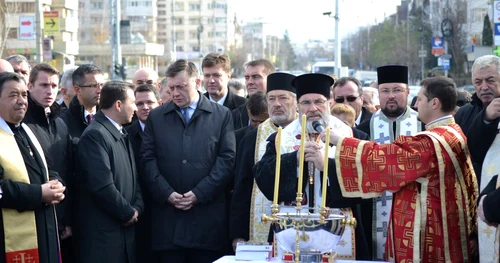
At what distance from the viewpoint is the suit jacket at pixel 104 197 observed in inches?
265

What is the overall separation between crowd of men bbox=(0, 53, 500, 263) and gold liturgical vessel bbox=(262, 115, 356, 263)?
324 millimetres

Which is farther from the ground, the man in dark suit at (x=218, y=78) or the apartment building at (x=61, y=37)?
the apartment building at (x=61, y=37)

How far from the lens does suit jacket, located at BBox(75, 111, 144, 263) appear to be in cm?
674

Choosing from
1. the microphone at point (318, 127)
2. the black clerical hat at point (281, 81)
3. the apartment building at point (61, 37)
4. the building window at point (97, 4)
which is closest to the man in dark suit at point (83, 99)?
the black clerical hat at point (281, 81)

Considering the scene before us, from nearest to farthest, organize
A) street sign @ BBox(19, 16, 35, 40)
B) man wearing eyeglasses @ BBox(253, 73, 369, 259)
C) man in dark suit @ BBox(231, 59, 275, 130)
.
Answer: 1. man wearing eyeglasses @ BBox(253, 73, 369, 259)
2. man in dark suit @ BBox(231, 59, 275, 130)
3. street sign @ BBox(19, 16, 35, 40)

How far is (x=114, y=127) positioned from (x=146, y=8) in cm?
10160

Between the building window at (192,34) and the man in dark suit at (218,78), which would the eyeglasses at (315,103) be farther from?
the building window at (192,34)

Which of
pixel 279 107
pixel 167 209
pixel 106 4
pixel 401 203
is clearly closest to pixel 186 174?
pixel 167 209

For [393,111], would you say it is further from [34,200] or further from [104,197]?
[34,200]

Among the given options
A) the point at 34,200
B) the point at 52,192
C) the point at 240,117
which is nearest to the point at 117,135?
the point at 52,192

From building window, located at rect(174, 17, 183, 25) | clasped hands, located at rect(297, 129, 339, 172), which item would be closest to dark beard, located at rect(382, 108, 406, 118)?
clasped hands, located at rect(297, 129, 339, 172)

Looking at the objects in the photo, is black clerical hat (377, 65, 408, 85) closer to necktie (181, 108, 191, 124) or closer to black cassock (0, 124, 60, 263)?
necktie (181, 108, 191, 124)

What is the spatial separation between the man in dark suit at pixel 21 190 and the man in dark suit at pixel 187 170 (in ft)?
3.48

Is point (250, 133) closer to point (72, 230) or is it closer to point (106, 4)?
point (72, 230)
